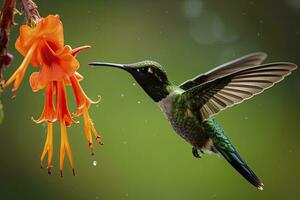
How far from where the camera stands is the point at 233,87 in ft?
5.50

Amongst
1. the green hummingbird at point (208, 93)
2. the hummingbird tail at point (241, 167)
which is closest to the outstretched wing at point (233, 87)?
the green hummingbird at point (208, 93)

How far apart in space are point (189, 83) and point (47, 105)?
0.70 metres

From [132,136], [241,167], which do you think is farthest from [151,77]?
[132,136]

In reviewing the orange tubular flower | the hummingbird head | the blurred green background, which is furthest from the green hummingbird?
the blurred green background

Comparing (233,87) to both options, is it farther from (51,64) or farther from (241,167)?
(51,64)

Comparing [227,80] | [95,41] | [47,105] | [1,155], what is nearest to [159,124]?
[95,41]

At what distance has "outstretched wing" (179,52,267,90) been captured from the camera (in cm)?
163

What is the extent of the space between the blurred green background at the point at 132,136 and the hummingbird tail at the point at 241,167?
5.03 feet

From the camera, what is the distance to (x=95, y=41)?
3727 millimetres

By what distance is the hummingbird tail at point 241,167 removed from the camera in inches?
71.3

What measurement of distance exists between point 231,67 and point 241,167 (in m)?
0.30

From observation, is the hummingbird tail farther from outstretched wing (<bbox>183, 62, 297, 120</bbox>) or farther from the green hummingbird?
outstretched wing (<bbox>183, 62, 297, 120</bbox>)

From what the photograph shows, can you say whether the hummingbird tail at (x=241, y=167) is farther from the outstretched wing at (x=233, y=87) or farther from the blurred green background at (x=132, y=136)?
the blurred green background at (x=132, y=136)

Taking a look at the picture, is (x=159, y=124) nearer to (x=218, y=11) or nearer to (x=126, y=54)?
(x=126, y=54)
